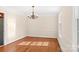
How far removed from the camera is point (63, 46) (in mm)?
2455

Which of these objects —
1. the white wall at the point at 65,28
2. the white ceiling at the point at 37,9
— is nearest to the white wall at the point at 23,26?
the white ceiling at the point at 37,9

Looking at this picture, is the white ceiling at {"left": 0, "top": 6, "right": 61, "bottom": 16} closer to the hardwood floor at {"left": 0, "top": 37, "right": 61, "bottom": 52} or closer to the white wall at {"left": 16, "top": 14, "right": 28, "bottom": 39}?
the white wall at {"left": 16, "top": 14, "right": 28, "bottom": 39}

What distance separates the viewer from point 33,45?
2340 mm

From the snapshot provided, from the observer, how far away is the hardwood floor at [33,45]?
7.46 feet

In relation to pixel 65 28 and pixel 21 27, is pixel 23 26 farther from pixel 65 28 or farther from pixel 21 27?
pixel 65 28

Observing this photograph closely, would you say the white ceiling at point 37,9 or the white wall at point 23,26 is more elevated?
the white ceiling at point 37,9

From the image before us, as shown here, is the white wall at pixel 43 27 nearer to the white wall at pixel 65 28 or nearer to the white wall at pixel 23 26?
the white wall at pixel 23 26

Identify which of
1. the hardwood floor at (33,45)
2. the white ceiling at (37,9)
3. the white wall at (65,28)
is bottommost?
the hardwood floor at (33,45)

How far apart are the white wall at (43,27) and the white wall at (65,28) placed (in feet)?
0.57

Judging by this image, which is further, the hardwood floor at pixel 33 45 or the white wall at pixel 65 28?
the white wall at pixel 65 28
